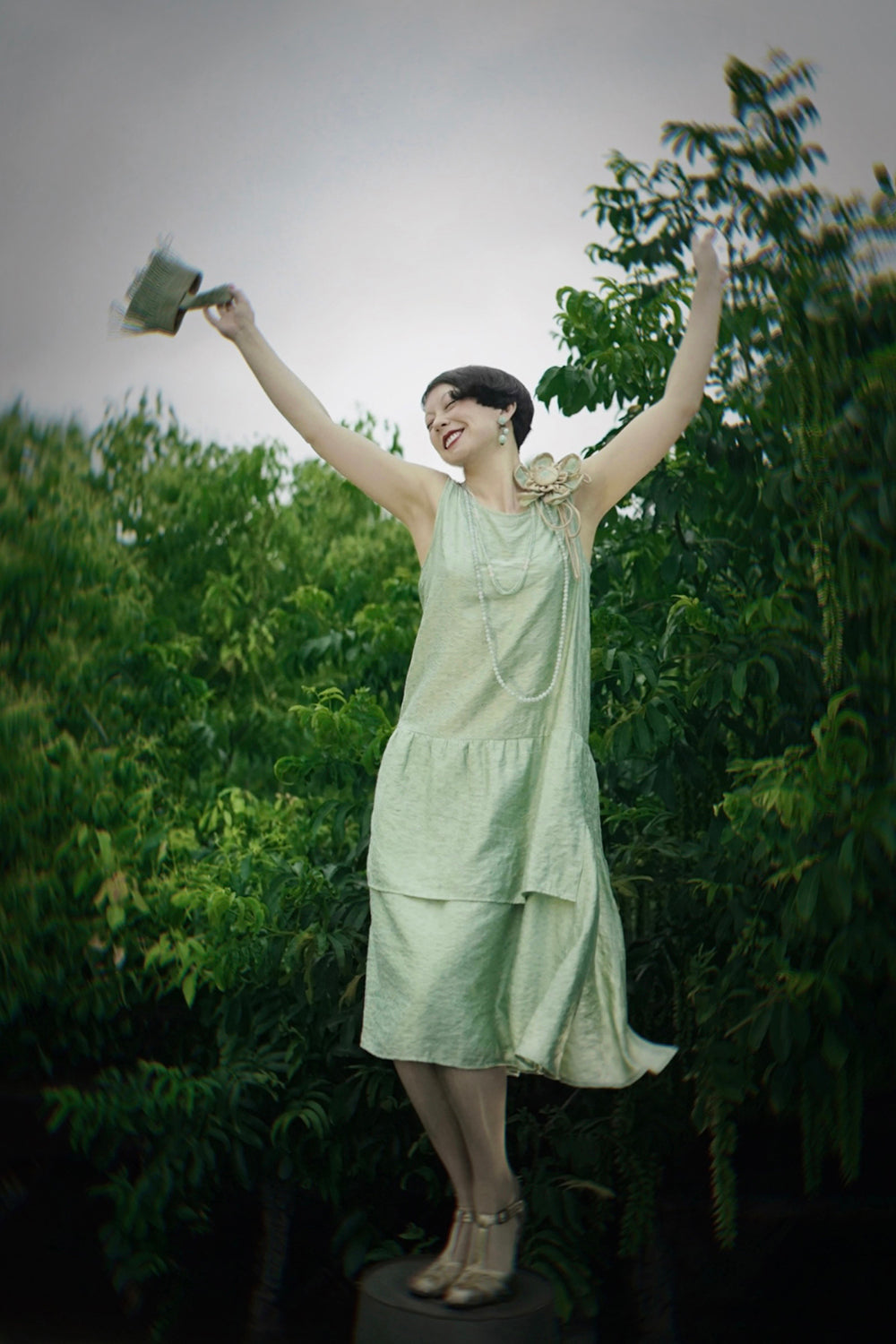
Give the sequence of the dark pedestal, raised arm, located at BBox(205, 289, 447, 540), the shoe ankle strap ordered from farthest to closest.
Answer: raised arm, located at BBox(205, 289, 447, 540) → the shoe ankle strap → the dark pedestal

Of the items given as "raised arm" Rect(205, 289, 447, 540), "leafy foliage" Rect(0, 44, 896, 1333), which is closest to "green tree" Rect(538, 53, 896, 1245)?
"leafy foliage" Rect(0, 44, 896, 1333)

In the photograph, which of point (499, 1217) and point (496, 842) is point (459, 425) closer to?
point (496, 842)

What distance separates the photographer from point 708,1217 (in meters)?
3.57

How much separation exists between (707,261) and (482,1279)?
1998 millimetres

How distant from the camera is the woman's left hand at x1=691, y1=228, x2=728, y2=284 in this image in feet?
8.30

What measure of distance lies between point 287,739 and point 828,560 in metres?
4.78

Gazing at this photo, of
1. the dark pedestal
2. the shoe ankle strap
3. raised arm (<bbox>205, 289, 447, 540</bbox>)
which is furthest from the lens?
raised arm (<bbox>205, 289, 447, 540</bbox>)

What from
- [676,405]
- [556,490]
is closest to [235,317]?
[556,490]

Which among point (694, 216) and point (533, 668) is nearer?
point (533, 668)

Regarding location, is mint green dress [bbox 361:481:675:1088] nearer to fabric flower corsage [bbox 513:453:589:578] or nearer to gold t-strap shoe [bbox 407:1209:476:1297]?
fabric flower corsage [bbox 513:453:589:578]

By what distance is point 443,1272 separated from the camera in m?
2.35

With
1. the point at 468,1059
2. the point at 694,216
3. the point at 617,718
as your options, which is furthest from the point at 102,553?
Answer: the point at 468,1059

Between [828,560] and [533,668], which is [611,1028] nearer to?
[533,668]

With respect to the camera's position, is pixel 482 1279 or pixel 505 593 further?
pixel 505 593
